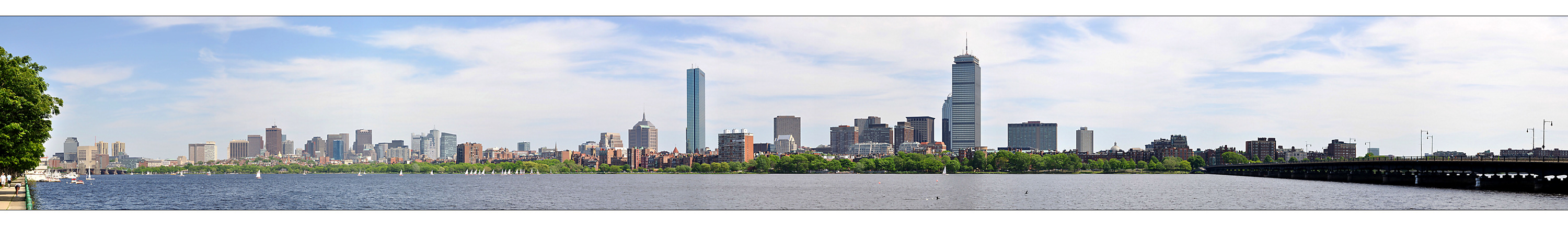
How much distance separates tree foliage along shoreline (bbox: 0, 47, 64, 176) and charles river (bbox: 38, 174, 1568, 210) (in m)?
23.1

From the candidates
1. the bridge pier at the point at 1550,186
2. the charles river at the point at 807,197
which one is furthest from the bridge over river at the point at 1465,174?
the charles river at the point at 807,197

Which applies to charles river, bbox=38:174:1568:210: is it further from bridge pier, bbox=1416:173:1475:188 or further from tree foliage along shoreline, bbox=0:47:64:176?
tree foliage along shoreline, bbox=0:47:64:176

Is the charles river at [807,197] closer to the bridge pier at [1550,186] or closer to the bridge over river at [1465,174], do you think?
the bridge over river at [1465,174]

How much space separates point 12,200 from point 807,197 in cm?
5902

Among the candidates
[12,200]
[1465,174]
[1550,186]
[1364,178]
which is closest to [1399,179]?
[1364,178]

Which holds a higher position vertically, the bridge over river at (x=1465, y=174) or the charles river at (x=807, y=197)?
the bridge over river at (x=1465, y=174)

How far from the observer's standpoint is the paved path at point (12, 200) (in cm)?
5038

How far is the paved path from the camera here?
165 ft

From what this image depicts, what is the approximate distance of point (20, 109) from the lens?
4684cm

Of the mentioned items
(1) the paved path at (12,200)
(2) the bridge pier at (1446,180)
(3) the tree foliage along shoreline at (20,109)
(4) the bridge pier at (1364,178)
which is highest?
(3) the tree foliage along shoreline at (20,109)

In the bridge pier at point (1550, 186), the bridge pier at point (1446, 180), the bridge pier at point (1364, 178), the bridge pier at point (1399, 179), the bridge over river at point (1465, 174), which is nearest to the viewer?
the bridge pier at point (1550, 186)

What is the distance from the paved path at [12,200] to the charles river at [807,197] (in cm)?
338
